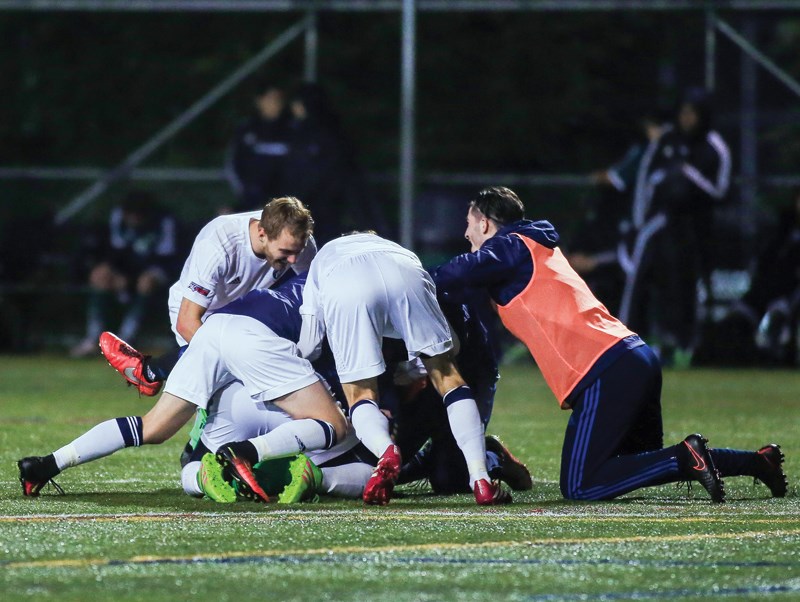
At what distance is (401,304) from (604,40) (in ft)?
53.8

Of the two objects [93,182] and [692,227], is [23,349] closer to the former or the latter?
[93,182]

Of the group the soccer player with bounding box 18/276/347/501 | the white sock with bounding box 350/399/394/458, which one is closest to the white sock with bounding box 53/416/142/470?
the soccer player with bounding box 18/276/347/501

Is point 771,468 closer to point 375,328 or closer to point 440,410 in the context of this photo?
point 440,410

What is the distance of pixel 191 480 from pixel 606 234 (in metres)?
9.97

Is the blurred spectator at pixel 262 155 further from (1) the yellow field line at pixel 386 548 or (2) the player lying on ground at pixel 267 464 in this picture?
(1) the yellow field line at pixel 386 548

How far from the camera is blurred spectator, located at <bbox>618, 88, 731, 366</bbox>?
52.0ft

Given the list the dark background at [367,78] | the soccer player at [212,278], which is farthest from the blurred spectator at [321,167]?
the soccer player at [212,278]

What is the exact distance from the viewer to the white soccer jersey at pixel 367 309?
7.13m

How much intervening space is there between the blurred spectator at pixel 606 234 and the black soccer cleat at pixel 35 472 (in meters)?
9.75

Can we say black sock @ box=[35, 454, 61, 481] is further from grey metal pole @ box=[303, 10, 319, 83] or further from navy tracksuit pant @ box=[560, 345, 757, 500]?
grey metal pole @ box=[303, 10, 319, 83]

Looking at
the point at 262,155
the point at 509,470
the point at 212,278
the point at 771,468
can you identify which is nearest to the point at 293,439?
the point at 509,470

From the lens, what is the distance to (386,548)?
5.60m

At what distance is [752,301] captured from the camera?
16500 mm

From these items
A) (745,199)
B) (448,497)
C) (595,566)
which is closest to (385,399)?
(448,497)
